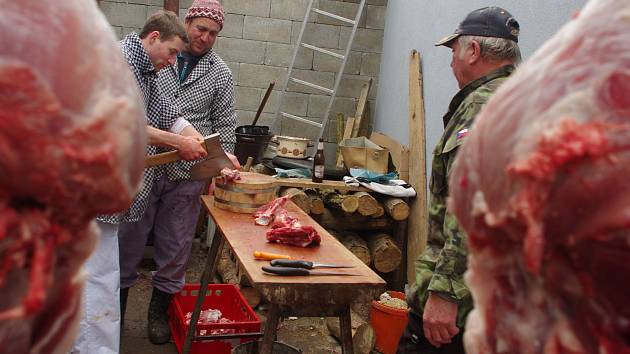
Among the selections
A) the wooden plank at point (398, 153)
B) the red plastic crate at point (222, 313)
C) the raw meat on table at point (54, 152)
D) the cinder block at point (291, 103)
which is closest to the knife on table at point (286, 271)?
the red plastic crate at point (222, 313)

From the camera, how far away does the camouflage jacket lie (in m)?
2.72

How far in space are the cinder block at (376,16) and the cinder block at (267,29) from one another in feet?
3.62

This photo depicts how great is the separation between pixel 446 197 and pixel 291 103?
6222 mm

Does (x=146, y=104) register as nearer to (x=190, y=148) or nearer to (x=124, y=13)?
(x=190, y=148)

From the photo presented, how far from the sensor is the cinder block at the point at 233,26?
8.79 m

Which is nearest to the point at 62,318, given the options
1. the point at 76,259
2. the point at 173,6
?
the point at 76,259

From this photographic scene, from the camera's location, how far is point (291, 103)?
353 inches

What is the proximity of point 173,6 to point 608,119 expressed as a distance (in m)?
8.03

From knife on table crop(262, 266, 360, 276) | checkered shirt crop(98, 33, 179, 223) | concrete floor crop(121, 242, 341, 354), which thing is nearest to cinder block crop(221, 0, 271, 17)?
concrete floor crop(121, 242, 341, 354)

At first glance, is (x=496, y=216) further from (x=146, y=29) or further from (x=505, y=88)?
(x=146, y=29)

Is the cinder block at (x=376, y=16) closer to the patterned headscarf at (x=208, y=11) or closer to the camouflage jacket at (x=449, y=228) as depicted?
the patterned headscarf at (x=208, y=11)

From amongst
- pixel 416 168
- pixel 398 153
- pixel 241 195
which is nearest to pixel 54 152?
pixel 241 195

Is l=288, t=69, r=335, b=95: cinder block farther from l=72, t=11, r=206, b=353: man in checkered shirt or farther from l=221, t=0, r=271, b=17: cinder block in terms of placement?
l=72, t=11, r=206, b=353: man in checkered shirt

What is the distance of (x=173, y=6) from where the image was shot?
322 inches
